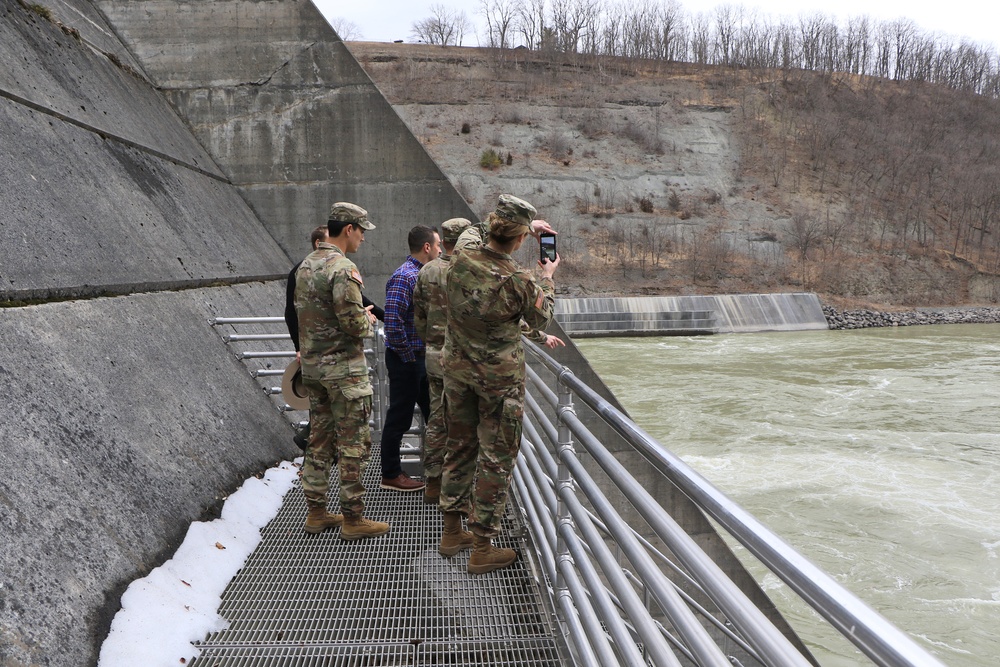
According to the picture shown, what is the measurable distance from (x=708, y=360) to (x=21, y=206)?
2150cm

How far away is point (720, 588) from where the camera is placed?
1.20 metres

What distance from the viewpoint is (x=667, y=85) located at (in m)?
55.5

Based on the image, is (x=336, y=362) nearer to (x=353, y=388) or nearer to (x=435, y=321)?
(x=353, y=388)

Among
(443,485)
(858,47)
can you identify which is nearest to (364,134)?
(443,485)

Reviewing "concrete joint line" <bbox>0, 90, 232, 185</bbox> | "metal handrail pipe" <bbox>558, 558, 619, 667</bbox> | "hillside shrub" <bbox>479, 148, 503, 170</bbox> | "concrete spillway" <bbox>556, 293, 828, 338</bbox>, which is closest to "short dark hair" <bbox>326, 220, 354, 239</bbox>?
"metal handrail pipe" <bbox>558, 558, 619, 667</bbox>

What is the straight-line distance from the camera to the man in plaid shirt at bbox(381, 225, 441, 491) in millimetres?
4293

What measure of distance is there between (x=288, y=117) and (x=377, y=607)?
23.3 ft

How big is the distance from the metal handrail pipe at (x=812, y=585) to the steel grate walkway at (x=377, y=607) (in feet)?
5.72

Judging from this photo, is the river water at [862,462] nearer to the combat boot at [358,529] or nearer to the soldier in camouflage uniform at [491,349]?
the soldier in camouflage uniform at [491,349]

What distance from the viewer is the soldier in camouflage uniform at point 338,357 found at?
361cm

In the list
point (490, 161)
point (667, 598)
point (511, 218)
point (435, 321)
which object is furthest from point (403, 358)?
point (490, 161)

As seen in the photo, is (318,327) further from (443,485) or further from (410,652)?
(410,652)

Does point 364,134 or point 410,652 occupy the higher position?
point 364,134

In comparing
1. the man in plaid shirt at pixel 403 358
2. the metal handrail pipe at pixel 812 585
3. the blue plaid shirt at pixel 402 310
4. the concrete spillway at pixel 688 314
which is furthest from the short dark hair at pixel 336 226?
the concrete spillway at pixel 688 314
